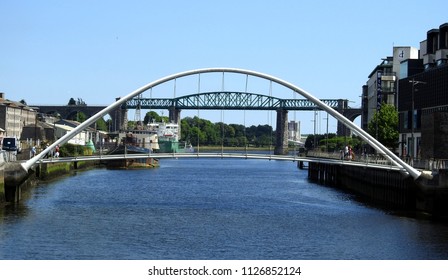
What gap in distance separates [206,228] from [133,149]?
238 ft

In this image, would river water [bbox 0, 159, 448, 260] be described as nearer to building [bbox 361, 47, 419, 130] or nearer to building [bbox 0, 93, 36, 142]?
building [bbox 361, 47, 419, 130]

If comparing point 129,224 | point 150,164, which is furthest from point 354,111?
point 129,224

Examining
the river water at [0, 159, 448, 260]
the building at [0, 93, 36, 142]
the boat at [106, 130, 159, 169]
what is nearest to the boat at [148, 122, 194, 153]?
the boat at [106, 130, 159, 169]

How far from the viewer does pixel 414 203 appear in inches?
2172

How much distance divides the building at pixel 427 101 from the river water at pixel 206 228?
7.35m

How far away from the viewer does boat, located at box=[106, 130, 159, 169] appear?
116 metres

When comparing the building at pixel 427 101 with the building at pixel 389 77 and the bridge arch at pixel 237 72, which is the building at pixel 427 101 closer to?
the bridge arch at pixel 237 72

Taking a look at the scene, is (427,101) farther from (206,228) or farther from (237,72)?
(206,228)

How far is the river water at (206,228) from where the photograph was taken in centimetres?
3694

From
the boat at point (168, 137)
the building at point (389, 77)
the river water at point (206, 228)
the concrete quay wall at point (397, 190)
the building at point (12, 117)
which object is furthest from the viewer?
the boat at point (168, 137)

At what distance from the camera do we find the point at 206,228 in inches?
1736

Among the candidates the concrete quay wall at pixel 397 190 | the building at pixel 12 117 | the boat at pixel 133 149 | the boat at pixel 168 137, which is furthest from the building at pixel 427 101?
the building at pixel 12 117
